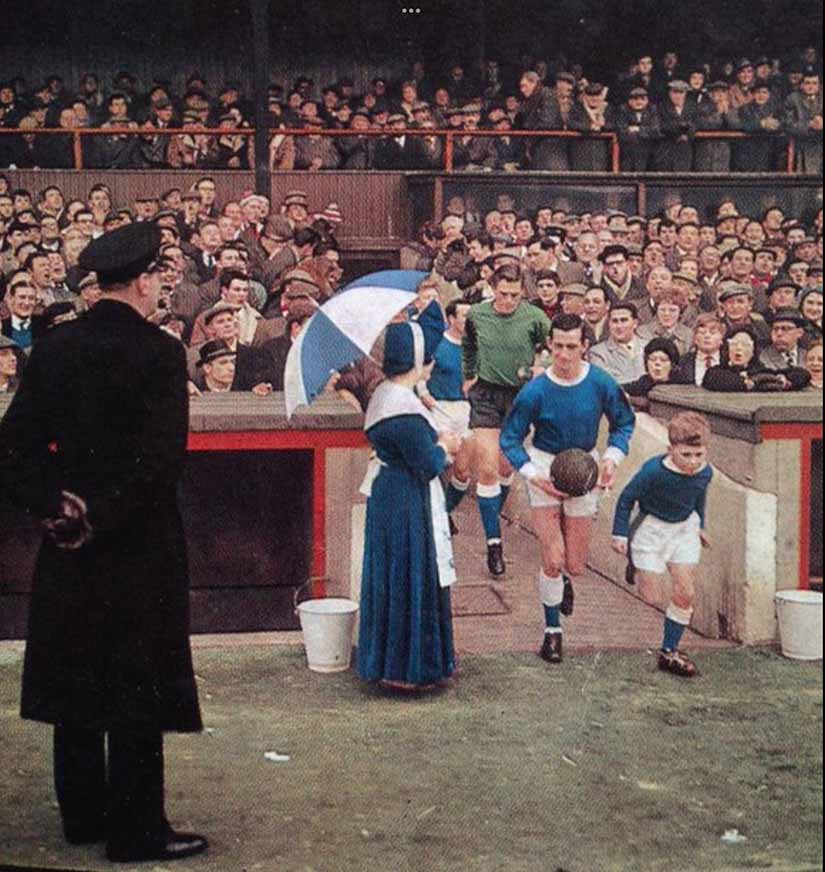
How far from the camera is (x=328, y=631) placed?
4.40m

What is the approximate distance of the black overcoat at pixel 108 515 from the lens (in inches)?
137

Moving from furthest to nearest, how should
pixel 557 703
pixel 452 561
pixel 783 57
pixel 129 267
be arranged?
1. pixel 452 561
2. pixel 557 703
3. pixel 783 57
4. pixel 129 267

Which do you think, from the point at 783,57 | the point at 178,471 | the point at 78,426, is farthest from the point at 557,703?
the point at 783,57

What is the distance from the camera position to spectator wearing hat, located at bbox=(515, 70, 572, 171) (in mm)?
3943

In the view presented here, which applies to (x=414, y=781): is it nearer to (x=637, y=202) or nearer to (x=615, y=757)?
(x=615, y=757)

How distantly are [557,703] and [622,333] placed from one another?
44.9 inches

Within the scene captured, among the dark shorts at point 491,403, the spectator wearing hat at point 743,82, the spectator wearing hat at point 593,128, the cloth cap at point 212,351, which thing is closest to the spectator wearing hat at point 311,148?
the cloth cap at point 212,351

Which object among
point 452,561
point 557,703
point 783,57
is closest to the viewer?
point 783,57

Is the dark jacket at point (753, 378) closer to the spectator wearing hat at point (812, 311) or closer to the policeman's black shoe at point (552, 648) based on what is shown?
the spectator wearing hat at point (812, 311)

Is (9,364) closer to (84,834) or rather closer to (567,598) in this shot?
(84,834)

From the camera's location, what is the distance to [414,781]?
156 inches

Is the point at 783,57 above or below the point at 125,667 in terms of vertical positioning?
above

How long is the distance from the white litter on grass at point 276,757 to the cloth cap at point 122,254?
59.8 inches

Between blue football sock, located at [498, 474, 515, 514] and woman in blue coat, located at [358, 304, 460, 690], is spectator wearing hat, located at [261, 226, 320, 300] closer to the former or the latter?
woman in blue coat, located at [358, 304, 460, 690]
